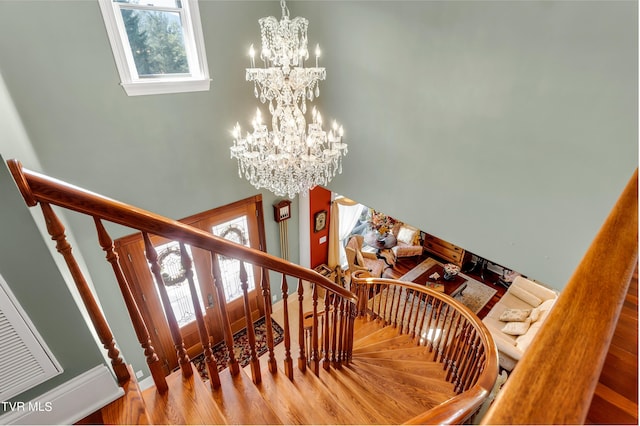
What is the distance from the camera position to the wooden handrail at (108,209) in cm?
83

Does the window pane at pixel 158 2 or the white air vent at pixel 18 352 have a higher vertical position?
the window pane at pixel 158 2

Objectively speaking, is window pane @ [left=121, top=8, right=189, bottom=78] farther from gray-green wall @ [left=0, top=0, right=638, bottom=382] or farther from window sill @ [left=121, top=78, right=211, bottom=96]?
gray-green wall @ [left=0, top=0, right=638, bottom=382]

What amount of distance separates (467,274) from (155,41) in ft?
23.8

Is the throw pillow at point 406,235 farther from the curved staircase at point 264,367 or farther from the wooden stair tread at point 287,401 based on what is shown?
the wooden stair tread at point 287,401

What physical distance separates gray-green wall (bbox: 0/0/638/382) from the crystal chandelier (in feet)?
2.91

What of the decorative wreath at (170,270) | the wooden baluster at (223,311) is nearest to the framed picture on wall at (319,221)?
the decorative wreath at (170,270)

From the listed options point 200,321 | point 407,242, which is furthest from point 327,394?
point 407,242

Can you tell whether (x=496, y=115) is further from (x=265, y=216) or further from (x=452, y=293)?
(x=452, y=293)

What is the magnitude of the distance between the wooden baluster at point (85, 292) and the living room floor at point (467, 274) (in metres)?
6.22

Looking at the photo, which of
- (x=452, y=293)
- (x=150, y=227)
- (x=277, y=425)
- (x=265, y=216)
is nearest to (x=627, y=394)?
(x=277, y=425)

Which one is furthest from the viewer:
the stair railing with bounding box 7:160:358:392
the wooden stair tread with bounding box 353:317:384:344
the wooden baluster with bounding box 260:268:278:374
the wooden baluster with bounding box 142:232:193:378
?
the wooden stair tread with bounding box 353:317:384:344

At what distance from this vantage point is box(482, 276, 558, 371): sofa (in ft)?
14.7

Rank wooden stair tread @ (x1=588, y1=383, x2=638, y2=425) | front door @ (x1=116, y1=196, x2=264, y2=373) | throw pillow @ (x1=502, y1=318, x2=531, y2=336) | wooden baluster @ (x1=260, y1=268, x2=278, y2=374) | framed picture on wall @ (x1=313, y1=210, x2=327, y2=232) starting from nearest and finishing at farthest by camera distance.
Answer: wooden stair tread @ (x1=588, y1=383, x2=638, y2=425), wooden baluster @ (x1=260, y1=268, x2=278, y2=374), front door @ (x1=116, y1=196, x2=264, y2=373), throw pillow @ (x1=502, y1=318, x2=531, y2=336), framed picture on wall @ (x1=313, y1=210, x2=327, y2=232)

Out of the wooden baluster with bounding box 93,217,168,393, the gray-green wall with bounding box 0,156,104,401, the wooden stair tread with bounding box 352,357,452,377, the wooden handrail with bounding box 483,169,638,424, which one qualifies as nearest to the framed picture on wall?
the wooden stair tread with bounding box 352,357,452,377
